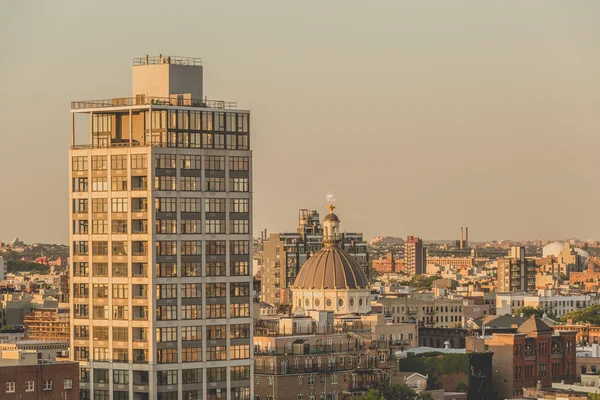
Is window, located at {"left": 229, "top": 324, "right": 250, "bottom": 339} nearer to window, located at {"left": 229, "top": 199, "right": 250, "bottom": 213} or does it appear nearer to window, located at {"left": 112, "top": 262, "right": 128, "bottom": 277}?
window, located at {"left": 229, "top": 199, "right": 250, "bottom": 213}

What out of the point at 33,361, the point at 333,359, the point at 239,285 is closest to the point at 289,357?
the point at 333,359

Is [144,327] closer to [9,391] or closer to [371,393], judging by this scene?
[9,391]

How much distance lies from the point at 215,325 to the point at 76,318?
11227 millimetres

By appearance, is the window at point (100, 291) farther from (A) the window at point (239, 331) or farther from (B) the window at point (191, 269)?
(A) the window at point (239, 331)

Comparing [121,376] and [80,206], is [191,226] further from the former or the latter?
[121,376]

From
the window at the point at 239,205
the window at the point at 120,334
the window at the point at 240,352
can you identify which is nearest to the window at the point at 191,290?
the window at the point at 120,334

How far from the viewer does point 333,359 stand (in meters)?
189

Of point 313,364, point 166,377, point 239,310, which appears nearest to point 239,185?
point 239,310

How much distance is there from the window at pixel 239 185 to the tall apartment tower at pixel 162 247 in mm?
80

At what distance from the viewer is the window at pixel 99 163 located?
516 feet

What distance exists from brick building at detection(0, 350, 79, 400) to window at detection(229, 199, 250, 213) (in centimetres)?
1859

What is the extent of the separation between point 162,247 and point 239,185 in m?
8.60

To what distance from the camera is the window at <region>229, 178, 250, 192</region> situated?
520 ft

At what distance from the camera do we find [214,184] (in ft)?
518
